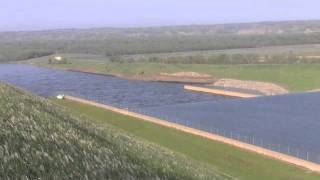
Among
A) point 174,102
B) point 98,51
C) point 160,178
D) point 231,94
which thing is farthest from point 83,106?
point 98,51

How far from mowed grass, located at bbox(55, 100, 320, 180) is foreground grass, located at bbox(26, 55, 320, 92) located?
4930cm

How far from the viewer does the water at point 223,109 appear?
4369 centimetres

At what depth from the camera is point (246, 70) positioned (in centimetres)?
10931

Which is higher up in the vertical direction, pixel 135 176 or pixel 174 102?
pixel 135 176

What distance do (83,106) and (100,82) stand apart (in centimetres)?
4594

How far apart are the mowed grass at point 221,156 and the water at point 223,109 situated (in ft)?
13.5

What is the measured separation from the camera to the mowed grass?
95.2 feet

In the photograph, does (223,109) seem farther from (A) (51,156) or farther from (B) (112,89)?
(A) (51,156)

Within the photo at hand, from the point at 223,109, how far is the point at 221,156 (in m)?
31.0

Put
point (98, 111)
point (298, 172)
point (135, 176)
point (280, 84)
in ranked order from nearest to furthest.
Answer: point (135, 176) → point (298, 172) → point (98, 111) → point (280, 84)

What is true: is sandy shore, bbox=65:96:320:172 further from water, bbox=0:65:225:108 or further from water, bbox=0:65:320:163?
water, bbox=0:65:225:108

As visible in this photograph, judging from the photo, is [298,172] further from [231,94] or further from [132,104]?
[231,94]

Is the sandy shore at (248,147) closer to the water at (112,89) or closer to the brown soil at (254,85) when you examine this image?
the water at (112,89)

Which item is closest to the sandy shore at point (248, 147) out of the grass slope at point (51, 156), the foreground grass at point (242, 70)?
the grass slope at point (51, 156)
